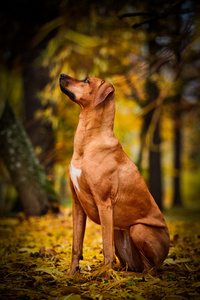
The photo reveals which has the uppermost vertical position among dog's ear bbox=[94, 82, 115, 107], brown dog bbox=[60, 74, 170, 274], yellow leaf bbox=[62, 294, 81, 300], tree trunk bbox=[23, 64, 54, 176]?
tree trunk bbox=[23, 64, 54, 176]

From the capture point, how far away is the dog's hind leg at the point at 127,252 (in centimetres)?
273

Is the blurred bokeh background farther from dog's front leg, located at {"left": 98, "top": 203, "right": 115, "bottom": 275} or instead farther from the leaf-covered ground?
dog's front leg, located at {"left": 98, "top": 203, "right": 115, "bottom": 275}

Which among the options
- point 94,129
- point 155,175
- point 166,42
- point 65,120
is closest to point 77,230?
point 94,129

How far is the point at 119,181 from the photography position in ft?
8.34

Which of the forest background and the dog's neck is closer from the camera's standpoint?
the forest background

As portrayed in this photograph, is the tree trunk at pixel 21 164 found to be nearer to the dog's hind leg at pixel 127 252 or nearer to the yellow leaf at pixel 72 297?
the dog's hind leg at pixel 127 252

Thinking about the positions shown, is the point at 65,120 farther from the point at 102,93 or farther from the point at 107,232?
the point at 107,232

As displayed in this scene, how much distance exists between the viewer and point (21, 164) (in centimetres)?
562

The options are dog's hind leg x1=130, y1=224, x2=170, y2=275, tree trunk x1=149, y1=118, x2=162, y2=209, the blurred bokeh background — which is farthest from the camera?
tree trunk x1=149, y1=118, x2=162, y2=209

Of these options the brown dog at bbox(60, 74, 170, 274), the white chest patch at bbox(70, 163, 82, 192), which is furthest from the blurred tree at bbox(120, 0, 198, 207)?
the white chest patch at bbox(70, 163, 82, 192)

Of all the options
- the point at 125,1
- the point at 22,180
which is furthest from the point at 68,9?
the point at 22,180

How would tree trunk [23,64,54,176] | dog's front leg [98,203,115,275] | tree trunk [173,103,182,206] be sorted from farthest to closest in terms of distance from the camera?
tree trunk [173,103,182,206], tree trunk [23,64,54,176], dog's front leg [98,203,115,275]

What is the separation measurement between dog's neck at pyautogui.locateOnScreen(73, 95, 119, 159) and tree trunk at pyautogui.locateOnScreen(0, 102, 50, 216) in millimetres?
3366

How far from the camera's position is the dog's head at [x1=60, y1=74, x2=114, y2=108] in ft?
8.36
